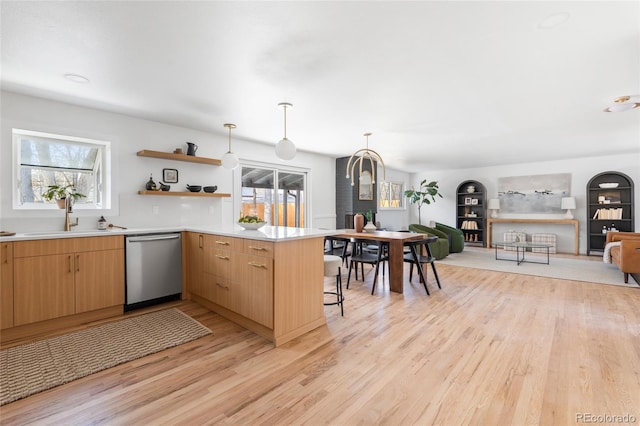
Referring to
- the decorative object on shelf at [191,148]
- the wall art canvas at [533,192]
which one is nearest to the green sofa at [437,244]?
the wall art canvas at [533,192]

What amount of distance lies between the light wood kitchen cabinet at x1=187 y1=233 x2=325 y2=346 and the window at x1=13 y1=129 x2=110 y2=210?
1830 millimetres

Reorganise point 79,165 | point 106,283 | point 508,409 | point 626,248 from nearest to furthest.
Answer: point 508,409 → point 106,283 → point 79,165 → point 626,248

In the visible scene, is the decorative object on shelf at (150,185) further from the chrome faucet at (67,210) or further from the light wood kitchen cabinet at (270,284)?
the light wood kitchen cabinet at (270,284)

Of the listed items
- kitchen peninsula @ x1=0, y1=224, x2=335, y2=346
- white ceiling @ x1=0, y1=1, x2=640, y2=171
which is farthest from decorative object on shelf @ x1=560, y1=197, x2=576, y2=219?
kitchen peninsula @ x1=0, y1=224, x2=335, y2=346

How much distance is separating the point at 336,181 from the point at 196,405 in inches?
220

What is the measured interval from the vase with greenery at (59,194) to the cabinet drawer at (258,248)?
2221mm

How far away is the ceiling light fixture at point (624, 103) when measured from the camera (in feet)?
10.4

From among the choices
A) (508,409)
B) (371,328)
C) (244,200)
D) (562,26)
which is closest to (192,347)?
(371,328)

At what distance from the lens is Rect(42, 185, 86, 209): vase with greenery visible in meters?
3.25

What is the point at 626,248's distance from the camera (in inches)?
167

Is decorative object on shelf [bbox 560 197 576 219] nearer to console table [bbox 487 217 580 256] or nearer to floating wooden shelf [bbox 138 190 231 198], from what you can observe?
console table [bbox 487 217 580 256]

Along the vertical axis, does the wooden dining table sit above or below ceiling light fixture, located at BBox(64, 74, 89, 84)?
below

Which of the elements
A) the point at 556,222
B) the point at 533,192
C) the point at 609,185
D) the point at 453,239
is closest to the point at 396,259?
the point at 453,239

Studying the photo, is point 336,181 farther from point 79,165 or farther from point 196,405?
point 196,405
